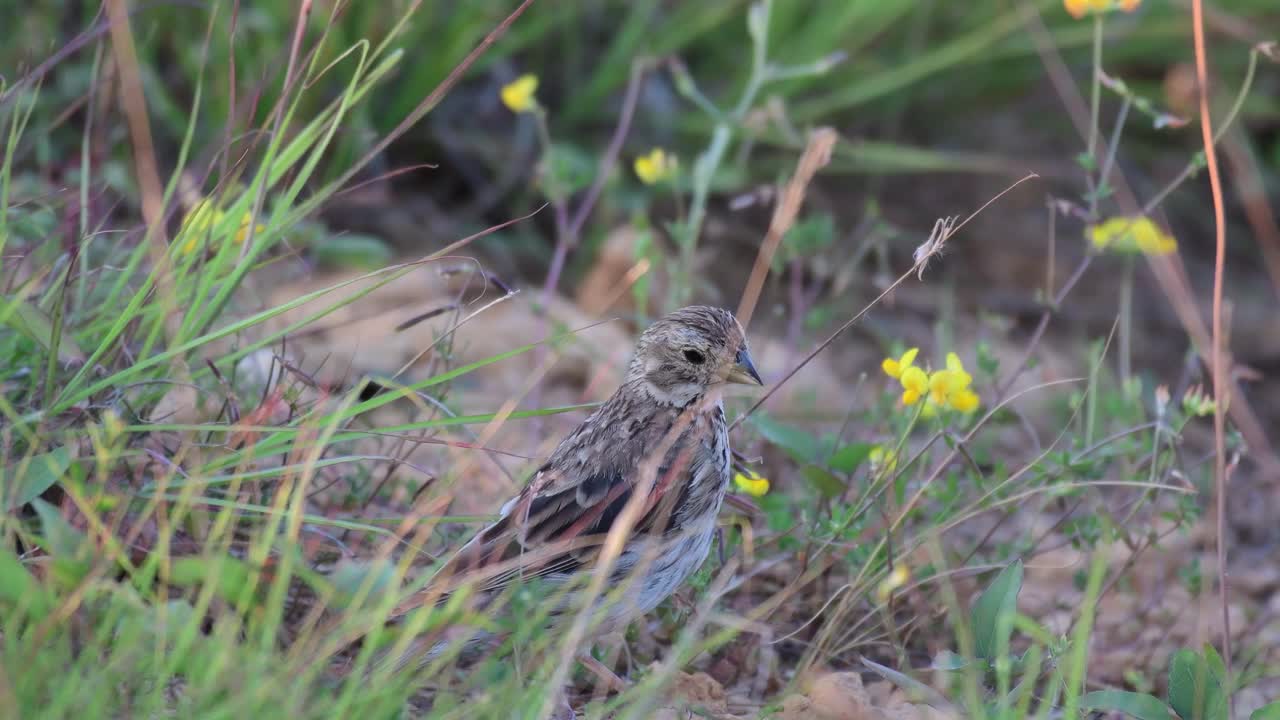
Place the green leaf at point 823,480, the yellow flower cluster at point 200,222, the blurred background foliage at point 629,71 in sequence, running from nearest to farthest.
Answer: the yellow flower cluster at point 200,222, the green leaf at point 823,480, the blurred background foliage at point 629,71

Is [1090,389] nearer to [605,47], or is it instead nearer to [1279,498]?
[1279,498]

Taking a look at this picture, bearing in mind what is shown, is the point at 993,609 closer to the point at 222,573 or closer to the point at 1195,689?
the point at 1195,689

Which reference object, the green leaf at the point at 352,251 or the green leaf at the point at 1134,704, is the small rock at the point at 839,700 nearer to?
the green leaf at the point at 1134,704

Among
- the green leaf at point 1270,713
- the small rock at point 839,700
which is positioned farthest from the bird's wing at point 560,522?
the green leaf at point 1270,713

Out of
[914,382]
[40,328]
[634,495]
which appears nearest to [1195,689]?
[914,382]

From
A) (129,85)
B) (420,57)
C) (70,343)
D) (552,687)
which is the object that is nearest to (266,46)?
(420,57)

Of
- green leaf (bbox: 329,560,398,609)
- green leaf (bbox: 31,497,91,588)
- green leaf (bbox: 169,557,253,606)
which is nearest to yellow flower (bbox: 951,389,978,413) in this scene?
green leaf (bbox: 329,560,398,609)
